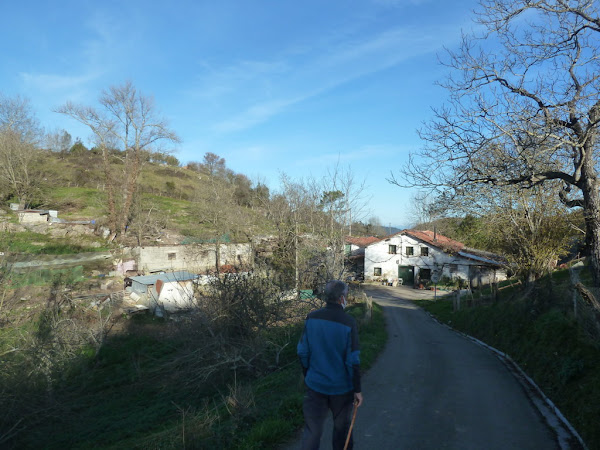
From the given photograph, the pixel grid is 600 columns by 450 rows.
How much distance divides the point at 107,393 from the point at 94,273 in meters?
17.3

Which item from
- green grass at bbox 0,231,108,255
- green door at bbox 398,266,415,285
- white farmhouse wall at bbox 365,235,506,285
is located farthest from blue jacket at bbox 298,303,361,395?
green door at bbox 398,266,415,285

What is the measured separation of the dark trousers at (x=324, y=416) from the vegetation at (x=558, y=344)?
117 inches

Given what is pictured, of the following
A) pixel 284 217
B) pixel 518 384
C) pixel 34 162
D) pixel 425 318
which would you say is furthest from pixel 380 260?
pixel 34 162

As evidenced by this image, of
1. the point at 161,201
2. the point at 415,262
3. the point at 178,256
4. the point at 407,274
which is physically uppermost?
the point at 161,201

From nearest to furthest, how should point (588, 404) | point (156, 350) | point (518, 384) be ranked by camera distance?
point (588, 404), point (518, 384), point (156, 350)

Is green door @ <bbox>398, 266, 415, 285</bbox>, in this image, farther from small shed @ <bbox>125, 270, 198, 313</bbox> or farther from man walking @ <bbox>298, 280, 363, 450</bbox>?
man walking @ <bbox>298, 280, 363, 450</bbox>

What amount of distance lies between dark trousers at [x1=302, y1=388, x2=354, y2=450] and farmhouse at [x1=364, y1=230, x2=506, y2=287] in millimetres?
32985

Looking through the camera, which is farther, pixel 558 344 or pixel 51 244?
pixel 51 244

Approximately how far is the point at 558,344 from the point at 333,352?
6147 millimetres

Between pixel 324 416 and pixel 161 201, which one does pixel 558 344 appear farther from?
pixel 161 201

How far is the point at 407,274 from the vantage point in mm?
40906

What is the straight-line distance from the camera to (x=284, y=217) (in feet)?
88.7

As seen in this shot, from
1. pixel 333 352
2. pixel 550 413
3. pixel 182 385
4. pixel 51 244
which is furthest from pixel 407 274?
pixel 333 352

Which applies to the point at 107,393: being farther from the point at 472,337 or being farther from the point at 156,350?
the point at 472,337
